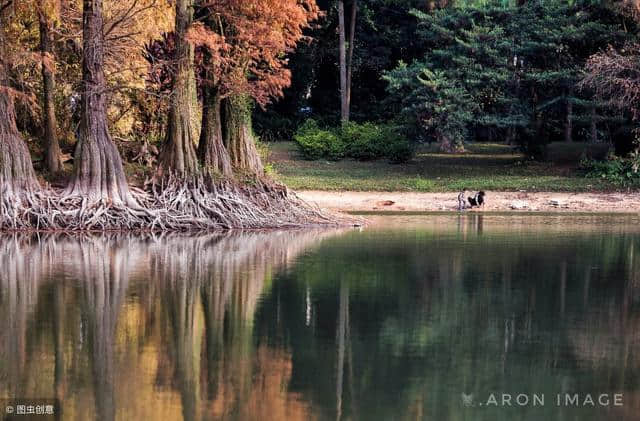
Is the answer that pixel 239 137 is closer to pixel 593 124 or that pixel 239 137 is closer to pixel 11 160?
pixel 11 160

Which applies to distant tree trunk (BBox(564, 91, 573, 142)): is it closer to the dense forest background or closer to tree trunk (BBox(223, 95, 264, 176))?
the dense forest background

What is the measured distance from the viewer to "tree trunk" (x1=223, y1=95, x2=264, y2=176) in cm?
2359

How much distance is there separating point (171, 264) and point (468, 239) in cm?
645

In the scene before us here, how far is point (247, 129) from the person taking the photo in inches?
950

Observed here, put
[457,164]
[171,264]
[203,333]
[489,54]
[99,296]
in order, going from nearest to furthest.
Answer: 1. [203,333]
2. [99,296]
3. [171,264]
4. [489,54]
5. [457,164]

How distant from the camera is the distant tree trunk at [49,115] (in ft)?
75.7

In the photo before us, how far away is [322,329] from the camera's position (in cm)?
1173

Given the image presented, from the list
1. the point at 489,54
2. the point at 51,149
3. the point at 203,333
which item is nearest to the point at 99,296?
the point at 203,333

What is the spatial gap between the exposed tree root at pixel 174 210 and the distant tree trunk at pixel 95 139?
0.73 feet

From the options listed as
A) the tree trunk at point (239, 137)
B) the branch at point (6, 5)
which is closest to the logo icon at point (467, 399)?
the tree trunk at point (239, 137)

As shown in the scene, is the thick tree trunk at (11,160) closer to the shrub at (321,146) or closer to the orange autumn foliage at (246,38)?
the orange autumn foliage at (246,38)

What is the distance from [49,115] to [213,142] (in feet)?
12.2

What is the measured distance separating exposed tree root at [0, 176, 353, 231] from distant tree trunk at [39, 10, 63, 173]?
62.2 inches

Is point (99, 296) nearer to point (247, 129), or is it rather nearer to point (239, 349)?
point (239, 349)
